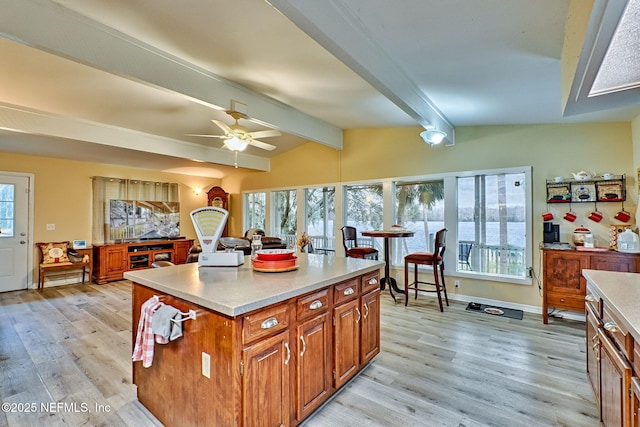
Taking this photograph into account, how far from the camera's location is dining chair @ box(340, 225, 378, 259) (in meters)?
4.58

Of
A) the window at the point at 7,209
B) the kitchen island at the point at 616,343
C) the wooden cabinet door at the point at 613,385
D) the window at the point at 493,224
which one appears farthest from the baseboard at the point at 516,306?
the window at the point at 7,209

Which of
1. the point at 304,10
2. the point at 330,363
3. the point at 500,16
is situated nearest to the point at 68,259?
the point at 330,363

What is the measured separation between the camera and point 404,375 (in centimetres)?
238

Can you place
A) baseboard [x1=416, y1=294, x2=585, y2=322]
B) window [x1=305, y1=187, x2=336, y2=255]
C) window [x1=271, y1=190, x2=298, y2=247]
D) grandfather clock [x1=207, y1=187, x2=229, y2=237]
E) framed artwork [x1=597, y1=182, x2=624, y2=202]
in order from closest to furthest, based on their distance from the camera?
1. framed artwork [x1=597, y1=182, x2=624, y2=202]
2. baseboard [x1=416, y1=294, x2=585, y2=322]
3. window [x1=305, y1=187, x2=336, y2=255]
4. window [x1=271, y1=190, x2=298, y2=247]
5. grandfather clock [x1=207, y1=187, x2=229, y2=237]

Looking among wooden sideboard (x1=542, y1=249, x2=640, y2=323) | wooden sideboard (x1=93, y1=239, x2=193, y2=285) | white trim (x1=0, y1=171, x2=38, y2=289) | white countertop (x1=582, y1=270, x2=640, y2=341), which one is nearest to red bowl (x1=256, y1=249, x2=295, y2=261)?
white countertop (x1=582, y1=270, x2=640, y2=341)

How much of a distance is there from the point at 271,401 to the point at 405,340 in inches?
75.7

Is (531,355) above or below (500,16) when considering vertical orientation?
below

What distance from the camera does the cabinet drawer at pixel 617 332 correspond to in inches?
46.8

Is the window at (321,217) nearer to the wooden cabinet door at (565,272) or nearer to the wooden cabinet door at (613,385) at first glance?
the wooden cabinet door at (565,272)

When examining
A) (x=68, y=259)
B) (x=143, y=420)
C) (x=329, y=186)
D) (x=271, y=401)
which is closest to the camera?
(x=271, y=401)

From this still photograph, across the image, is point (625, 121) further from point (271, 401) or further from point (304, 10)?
point (271, 401)

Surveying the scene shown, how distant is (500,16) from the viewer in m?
1.70

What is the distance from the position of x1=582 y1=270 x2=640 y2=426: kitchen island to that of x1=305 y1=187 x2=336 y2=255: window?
446 cm

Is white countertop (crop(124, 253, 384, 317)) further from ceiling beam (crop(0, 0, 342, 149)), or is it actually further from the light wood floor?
ceiling beam (crop(0, 0, 342, 149))
